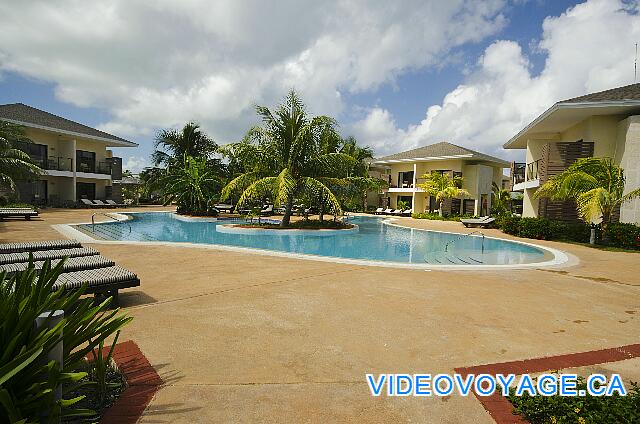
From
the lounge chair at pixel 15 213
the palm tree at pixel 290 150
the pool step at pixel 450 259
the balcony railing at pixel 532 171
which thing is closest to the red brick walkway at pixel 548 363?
the pool step at pixel 450 259

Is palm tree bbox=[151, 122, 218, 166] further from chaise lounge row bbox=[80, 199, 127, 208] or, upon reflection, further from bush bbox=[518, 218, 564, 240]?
bush bbox=[518, 218, 564, 240]

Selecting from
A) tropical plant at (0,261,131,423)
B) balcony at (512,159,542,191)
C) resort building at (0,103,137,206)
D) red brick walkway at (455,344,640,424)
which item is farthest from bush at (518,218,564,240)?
Result: resort building at (0,103,137,206)

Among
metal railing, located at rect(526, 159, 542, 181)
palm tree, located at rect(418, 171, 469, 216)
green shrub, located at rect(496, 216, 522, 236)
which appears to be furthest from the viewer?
palm tree, located at rect(418, 171, 469, 216)

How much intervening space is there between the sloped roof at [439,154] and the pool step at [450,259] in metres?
22.8

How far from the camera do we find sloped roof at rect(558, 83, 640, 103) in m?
15.0

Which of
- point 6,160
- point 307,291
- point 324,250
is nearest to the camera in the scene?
point 307,291

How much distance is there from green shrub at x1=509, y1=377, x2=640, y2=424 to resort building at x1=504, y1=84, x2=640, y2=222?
54.3ft

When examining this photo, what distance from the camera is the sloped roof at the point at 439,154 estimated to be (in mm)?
33625

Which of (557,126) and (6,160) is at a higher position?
(557,126)

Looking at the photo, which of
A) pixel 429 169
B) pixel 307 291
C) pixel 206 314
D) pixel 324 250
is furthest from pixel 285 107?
pixel 429 169

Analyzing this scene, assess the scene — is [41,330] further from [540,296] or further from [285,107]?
[285,107]

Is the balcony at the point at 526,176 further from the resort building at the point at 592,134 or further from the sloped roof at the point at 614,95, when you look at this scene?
the sloped roof at the point at 614,95

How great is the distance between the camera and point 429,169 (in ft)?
121

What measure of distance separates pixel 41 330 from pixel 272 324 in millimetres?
2834
